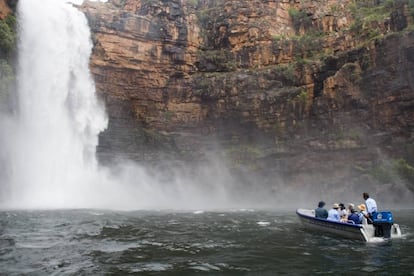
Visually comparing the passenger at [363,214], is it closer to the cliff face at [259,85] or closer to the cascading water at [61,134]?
the cascading water at [61,134]

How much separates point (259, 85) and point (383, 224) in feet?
85.9

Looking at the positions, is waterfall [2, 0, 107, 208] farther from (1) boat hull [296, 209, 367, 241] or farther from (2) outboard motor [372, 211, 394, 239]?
(2) outboard motor [372, 211, 394, 239]

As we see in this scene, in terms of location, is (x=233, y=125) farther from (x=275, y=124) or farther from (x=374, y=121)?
(x=374, y=121)

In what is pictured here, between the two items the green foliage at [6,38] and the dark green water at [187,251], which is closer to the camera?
the dark green water at [187,251]

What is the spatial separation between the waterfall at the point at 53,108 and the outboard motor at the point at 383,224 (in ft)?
78.5

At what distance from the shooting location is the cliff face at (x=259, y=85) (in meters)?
34.7

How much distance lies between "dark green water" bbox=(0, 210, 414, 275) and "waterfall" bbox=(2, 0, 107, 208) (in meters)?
16.6

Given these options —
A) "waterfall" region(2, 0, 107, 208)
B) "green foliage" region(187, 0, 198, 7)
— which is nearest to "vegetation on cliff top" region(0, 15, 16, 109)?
"waterfall" region(2, 0, 107, 208)

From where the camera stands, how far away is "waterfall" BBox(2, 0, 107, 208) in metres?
33.1

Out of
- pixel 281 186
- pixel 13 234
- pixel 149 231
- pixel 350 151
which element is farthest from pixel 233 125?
pixel 13 234

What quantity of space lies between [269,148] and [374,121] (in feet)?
30.8

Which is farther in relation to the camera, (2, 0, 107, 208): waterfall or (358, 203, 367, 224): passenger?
(2, 0, 107, 208): waterfall

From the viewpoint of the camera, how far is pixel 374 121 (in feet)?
114

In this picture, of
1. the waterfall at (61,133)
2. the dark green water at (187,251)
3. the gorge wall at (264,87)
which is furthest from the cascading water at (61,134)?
the dark green water at (187,251)
